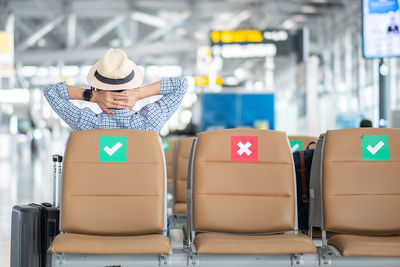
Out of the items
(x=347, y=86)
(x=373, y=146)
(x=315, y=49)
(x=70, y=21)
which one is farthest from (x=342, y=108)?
(x=373, y=146)

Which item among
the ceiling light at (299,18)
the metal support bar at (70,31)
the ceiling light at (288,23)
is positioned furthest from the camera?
the ceiling light at (288,23)

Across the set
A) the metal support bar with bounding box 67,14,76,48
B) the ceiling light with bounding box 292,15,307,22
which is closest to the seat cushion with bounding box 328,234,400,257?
the metal support bar with bounding box 67,14,76,48

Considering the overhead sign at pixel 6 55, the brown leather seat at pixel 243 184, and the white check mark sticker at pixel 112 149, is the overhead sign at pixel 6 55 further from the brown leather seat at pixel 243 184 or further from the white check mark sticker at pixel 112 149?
the brown leather seat at pixel 243 184

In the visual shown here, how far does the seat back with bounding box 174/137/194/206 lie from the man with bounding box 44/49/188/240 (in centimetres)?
180

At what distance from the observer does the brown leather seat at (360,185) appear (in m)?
3.18

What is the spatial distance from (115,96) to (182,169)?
1.97 m

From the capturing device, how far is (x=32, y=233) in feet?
10.7

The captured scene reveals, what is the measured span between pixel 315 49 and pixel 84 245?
24080mm

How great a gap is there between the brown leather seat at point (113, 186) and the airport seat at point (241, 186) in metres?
0.21

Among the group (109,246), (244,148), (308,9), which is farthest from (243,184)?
(308,9)

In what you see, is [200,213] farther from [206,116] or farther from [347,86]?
[347,86]

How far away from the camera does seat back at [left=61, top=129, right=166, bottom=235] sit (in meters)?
3.10

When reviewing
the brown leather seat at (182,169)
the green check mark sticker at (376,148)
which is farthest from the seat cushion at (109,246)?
the brown leather seat at (182,169)

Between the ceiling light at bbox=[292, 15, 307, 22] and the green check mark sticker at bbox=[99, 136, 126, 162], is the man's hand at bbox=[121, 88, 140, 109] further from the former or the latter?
the ceiling light at bbox=[292, 15, 307, 22]
